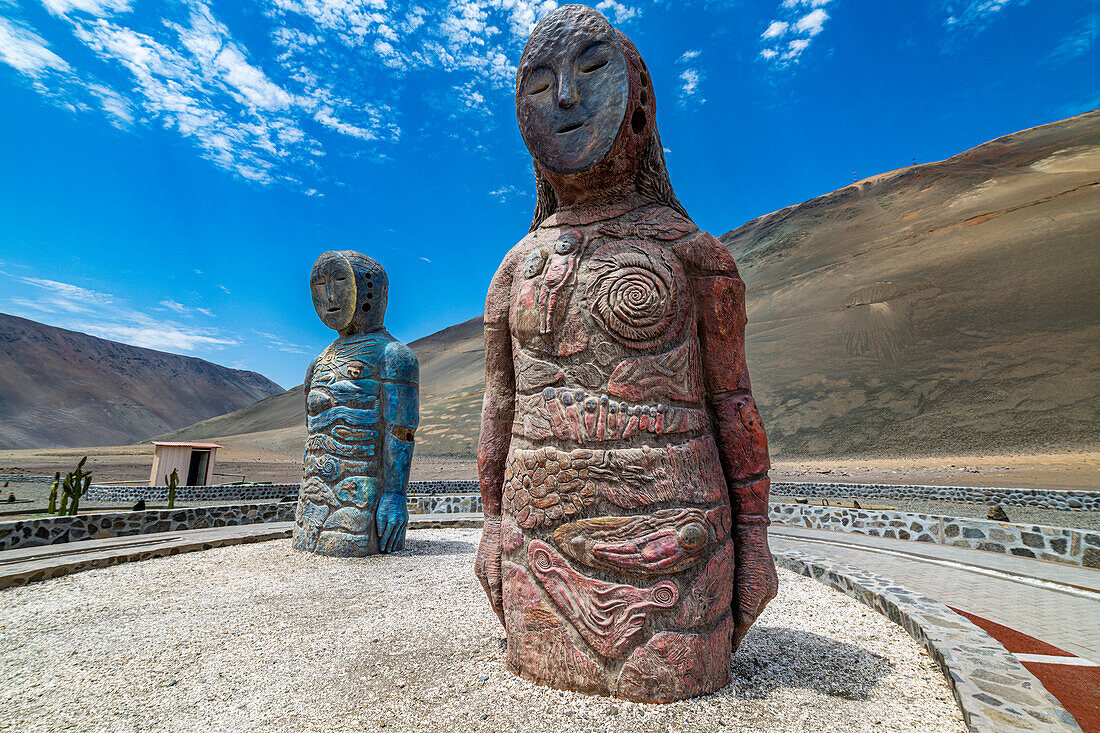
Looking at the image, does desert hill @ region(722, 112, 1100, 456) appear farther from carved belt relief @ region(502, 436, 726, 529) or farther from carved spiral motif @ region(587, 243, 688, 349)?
carved spiral motif @ region(587, 243, 688, 349)

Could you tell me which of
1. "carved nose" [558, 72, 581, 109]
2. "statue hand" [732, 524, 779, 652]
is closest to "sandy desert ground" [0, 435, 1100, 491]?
"statue hand" [732, 524, 779, 652]

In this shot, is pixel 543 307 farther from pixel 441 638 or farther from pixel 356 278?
pixel 356 278

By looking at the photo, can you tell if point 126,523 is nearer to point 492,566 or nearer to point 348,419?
point 348,419

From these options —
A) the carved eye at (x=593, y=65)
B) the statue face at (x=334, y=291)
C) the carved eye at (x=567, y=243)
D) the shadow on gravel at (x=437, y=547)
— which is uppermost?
the statue face at (x=334, y=291)

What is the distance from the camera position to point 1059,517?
33.1ft

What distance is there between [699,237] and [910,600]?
2996mm

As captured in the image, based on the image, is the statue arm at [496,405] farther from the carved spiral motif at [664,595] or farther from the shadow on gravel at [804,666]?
the shadow on gravel at [804,666]

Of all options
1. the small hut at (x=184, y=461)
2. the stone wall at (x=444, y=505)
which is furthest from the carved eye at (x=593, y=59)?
the small hut at (x=184, y=461)

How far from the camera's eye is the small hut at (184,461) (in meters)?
15.1

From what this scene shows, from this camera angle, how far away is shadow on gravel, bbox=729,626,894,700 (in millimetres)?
2596

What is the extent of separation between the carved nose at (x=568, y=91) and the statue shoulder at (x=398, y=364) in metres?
4.01

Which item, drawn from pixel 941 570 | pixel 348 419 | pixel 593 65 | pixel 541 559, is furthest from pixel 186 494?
pixel 941 570

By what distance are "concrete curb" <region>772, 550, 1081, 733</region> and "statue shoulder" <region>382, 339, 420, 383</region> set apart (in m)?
4.91

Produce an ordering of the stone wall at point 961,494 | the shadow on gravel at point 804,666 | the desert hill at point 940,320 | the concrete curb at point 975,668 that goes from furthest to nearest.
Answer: the desert hill at point 940,320
the stone wall at point 961,494
the shadow on gravel at point 804,666
the concrete curb at point 975,668
